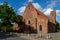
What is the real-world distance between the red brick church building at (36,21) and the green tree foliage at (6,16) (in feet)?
21.7

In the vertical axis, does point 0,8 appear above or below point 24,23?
above

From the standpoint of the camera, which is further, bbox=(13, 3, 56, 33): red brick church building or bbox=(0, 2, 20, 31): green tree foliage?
bbox=(13, 3, 56, 33): red brick church building

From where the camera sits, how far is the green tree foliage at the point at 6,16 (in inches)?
1918

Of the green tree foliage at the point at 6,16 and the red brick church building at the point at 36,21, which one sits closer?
the green tree foliage at the point at 6,16

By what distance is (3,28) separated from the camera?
51875 millimetres

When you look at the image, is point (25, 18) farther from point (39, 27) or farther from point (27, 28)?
point (39, 27)

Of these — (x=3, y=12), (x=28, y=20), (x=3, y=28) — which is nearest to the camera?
(x=3, y=12)

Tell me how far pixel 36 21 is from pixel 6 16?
10357 mm

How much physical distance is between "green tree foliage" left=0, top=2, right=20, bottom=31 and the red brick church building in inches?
260

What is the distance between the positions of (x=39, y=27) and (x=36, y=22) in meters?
2.16

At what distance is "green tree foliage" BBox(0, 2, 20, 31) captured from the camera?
48.7 m

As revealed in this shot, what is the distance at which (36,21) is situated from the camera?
52688mm

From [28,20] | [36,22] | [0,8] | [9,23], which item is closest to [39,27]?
[36,22]

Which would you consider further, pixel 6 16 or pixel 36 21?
pixel 36 21
